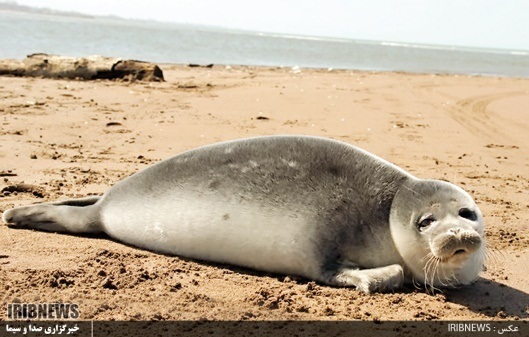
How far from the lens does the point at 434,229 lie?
10.6 ft

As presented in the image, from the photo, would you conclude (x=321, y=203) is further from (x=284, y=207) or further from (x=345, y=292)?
(x=345, y=292)

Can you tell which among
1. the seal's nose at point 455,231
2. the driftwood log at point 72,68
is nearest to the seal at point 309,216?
the seal's nose at point 455,231

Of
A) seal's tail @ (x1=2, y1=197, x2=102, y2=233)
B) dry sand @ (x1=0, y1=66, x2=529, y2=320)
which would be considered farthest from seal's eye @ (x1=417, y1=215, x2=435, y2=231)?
seal's tail @ (x1=2, y1=197, x2=102, y2=233)

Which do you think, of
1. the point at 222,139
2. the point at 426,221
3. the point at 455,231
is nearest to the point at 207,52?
the point at 222,139

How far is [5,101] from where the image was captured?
30.6 feet
